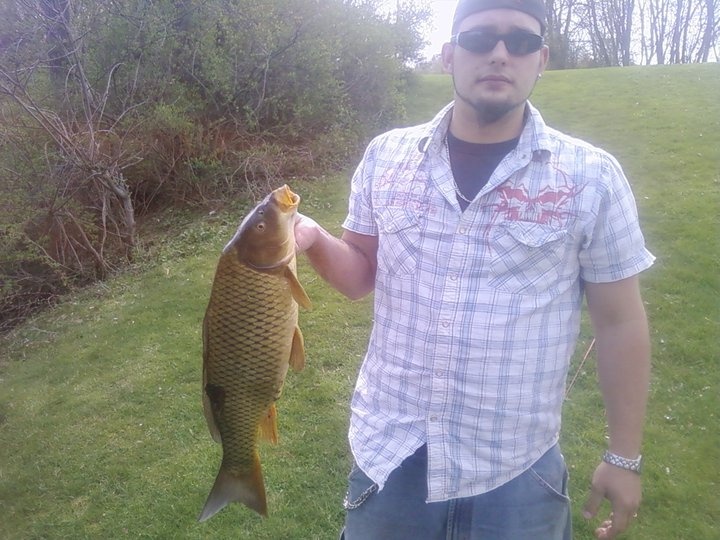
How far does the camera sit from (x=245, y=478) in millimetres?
1898

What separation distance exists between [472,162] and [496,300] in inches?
16.7

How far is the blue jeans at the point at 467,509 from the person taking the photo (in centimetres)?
168

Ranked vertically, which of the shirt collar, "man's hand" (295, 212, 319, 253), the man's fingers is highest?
the shirt collar

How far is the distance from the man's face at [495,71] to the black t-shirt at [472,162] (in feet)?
0.27

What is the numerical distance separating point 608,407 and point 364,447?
0.71 metres

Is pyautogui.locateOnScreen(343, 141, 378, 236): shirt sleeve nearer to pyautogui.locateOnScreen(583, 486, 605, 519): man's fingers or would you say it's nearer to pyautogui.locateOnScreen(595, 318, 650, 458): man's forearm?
pyautogui.locateOnScreen(595, 318, 650, 458): man's forearm

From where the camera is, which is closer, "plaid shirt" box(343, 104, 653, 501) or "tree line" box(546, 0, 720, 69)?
"plaid shirt" box(343, 104, 653, 501)

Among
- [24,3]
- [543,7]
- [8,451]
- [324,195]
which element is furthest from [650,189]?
[24,3]

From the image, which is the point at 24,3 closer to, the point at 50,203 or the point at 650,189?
the point at 50,203

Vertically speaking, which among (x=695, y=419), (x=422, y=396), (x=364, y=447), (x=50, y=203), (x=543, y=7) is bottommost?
(x=695, y=419)

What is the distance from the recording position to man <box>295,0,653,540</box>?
64.8 inches

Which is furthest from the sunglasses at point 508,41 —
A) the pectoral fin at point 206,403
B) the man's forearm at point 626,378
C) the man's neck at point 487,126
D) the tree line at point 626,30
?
the tree line at point 626,30

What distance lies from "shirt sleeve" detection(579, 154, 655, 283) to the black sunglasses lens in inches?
15.2

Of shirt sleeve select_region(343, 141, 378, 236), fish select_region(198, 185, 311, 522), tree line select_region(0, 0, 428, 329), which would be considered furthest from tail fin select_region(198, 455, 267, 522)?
tree line select_region(0, 0, 428, 329)
